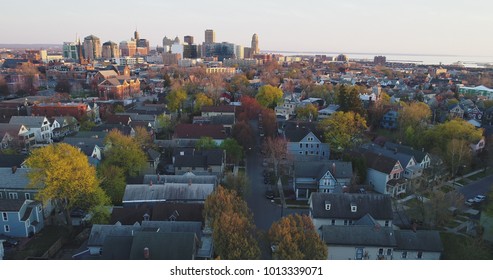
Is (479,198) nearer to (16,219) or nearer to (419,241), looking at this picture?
(419,241)

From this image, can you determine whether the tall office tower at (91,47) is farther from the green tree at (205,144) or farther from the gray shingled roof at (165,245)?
the gray shingled roof at (165,245)

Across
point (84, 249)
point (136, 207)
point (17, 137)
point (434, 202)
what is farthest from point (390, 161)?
point (17, 137)

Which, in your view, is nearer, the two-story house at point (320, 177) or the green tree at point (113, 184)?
the green tree at point (113, 184)

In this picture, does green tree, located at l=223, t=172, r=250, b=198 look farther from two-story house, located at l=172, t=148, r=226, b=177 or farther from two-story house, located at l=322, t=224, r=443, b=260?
two-story house, located at l=322, t=224, r=443, b=260

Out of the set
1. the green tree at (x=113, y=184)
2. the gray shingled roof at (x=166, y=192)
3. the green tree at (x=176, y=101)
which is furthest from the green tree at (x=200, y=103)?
the gray shingled roof at (x=166, y=192)

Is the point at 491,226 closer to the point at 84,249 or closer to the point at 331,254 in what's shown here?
the point at 331,254
